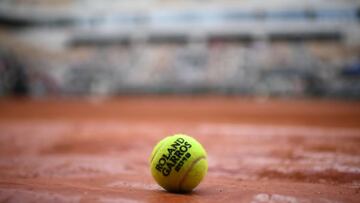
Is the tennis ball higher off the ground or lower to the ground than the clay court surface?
higher

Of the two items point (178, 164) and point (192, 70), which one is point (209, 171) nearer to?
point (178, 164)

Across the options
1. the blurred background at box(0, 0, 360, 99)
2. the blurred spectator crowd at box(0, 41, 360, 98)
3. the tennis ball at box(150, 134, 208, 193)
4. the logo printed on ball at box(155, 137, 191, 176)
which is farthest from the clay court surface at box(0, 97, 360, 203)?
the blurred background at box(0, 0, 360, 99)

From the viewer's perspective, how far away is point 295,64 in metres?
29.3

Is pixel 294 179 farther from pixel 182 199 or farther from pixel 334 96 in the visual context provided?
pixel 334 96

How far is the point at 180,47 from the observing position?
3155 centimetres

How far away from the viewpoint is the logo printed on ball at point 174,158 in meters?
3.53

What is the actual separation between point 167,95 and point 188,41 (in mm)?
4690

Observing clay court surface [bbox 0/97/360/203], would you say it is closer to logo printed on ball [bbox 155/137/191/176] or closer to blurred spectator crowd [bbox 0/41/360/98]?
logo printed on ball [bbox 155/137/191/176]

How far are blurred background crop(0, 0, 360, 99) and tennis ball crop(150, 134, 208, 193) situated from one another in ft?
85.3

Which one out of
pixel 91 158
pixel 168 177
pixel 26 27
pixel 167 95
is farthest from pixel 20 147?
pixel 26 27

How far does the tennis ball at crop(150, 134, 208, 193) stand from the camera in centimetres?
354

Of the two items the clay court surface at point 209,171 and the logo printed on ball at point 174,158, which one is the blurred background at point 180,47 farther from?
the logo printed on ball at point 174,158

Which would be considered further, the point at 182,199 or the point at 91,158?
the point at 91,158

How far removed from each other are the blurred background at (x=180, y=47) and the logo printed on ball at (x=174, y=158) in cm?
2608
